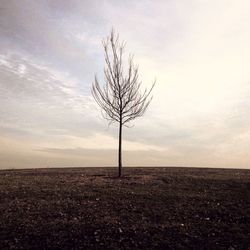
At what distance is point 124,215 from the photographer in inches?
499

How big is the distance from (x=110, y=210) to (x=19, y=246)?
4130 mm

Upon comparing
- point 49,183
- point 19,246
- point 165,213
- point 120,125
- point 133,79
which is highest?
point 133,79

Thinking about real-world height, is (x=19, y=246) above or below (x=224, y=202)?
below

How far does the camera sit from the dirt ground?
10.4 m

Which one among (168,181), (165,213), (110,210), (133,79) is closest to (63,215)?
(110,210)

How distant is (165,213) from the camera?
42.9 feet

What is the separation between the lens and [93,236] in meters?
10.6

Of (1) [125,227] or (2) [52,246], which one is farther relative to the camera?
(1) [125,227]

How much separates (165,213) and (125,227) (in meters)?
2.23

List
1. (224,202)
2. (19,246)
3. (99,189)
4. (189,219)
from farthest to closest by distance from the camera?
(99,189) → (224,202) → (189,219) → (19,246)

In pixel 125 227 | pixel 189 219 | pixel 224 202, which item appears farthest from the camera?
pixel 224 202

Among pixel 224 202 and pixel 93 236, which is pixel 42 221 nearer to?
pixel 93 236

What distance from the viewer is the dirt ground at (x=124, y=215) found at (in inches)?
408

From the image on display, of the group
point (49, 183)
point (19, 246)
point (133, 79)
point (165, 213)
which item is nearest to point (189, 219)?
point (165, 213)
